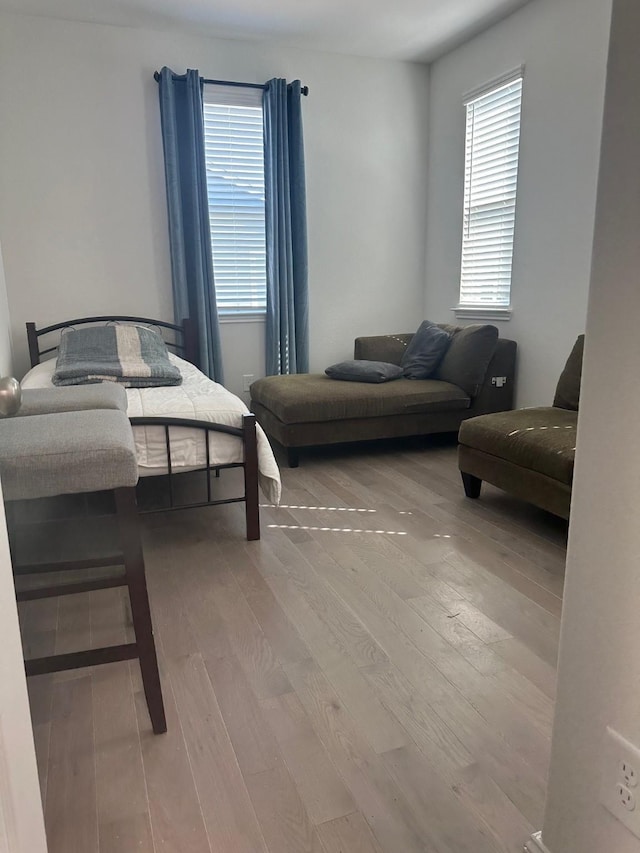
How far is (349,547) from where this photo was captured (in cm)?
253

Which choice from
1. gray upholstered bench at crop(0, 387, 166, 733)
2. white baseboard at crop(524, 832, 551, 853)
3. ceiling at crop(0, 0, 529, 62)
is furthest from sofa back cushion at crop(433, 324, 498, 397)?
white baseboard at crop(524, 832, 551, 853)

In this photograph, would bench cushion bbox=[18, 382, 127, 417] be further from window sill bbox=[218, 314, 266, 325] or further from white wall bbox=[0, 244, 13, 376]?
window sill bbox=[218, 314, 266, 325]

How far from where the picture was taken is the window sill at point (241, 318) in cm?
448

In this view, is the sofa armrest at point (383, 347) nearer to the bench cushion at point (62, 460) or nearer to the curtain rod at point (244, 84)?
the curtain rod at point (244, 84)

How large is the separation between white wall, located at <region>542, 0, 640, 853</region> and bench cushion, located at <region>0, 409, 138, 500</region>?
3.01 ft

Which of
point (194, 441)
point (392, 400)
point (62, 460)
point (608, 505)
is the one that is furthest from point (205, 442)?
point (608, 505)

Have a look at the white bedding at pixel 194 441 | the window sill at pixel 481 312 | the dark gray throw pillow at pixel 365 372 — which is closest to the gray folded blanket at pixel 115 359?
the white bedding at pixel 194 441

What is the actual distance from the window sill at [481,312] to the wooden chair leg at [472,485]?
1450mm

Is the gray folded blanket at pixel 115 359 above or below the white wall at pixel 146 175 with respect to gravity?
below

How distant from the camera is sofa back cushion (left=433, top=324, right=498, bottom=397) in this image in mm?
3846

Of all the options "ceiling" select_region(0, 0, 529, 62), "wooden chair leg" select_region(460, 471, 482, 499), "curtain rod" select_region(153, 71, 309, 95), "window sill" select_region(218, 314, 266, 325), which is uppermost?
"ceiling" select_region(0, 0, 529, 62)

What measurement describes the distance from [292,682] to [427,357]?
289cm

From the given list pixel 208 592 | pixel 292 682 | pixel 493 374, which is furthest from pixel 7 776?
pixel 493 374

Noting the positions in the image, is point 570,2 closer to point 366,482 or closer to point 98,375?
point 366,482
